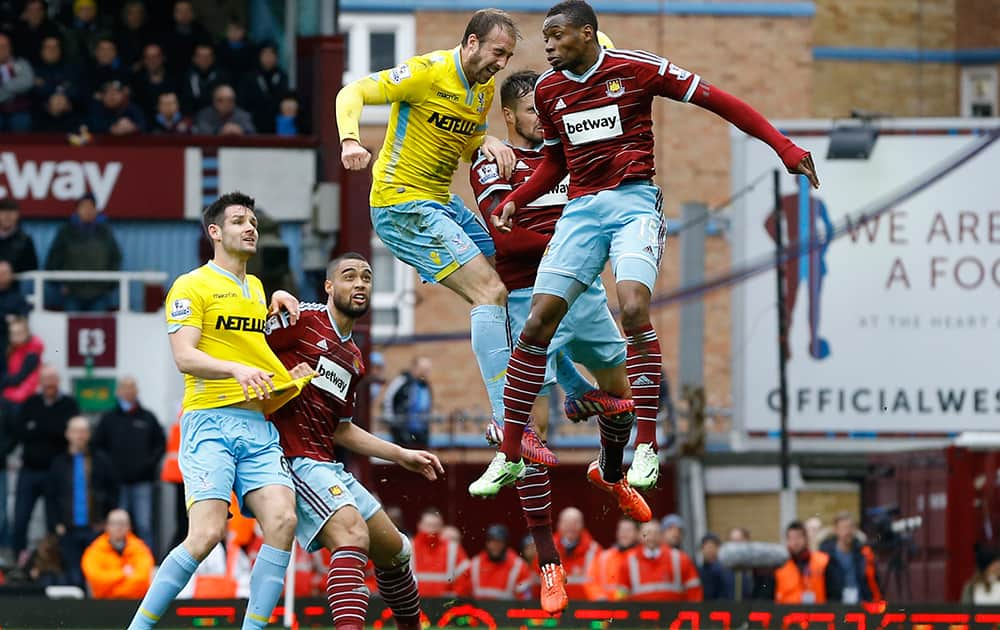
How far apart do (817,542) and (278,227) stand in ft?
19.1

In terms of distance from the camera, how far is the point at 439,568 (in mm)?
19531

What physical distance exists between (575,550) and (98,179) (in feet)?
20.4

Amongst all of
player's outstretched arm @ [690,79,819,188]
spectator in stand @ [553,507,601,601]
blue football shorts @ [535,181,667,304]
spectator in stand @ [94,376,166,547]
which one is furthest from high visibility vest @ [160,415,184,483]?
player's outstretched arm @ [690,79,819,188]

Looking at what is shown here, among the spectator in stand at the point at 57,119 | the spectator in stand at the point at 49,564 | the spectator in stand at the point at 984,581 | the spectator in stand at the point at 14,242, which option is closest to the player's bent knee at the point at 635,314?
the spectator in stand at the point at 984,581

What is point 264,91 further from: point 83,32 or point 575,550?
point 575,550

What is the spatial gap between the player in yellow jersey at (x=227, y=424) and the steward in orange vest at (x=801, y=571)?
7636 mm

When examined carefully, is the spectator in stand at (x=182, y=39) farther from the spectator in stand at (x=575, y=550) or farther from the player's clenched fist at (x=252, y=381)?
the player's clenched fist at (x=252, y=381)

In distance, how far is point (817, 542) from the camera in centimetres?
2006

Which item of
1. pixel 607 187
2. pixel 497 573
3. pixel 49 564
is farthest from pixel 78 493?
pixel 607 187

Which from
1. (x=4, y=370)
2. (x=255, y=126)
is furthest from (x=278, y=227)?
(x=4, y=370)

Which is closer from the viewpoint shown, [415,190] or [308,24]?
[415,190]

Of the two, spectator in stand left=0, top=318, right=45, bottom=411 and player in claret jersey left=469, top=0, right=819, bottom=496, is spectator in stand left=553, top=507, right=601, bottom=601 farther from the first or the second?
player in claret jersey left=469, top=0, right=819, bottom=496

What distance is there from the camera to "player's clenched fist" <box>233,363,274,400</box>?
11430mm

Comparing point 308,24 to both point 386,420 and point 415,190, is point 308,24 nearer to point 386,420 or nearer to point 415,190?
point 386,420
